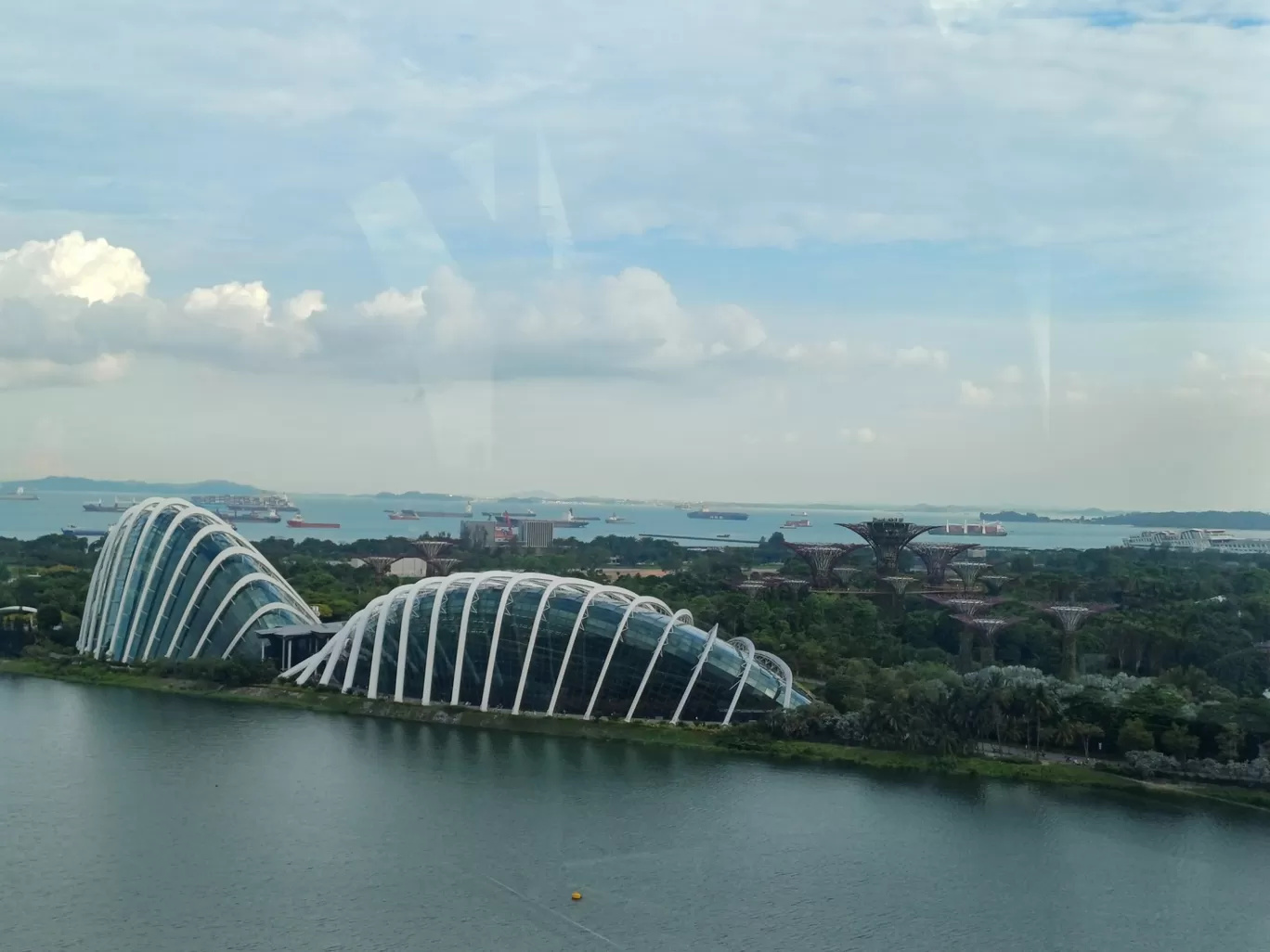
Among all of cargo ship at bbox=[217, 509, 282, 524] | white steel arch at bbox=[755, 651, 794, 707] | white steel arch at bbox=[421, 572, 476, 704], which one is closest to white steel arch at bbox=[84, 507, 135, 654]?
white steel arch at bbox=[421, 572, 476, 704]

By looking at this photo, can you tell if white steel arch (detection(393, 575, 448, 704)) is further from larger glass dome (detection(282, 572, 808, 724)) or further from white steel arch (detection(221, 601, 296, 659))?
white steel arch (detection(221, 601, 296, 659))

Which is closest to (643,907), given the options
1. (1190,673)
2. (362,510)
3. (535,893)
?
(535,893)

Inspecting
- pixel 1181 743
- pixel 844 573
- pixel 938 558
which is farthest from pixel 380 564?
pixel 1181 743

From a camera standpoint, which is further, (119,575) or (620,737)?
(119,575)

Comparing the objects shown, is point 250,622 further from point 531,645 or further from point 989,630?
point 989,630

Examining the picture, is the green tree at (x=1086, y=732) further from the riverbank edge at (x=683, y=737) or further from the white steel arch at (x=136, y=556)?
the white steel arch at (x=136, y=556)

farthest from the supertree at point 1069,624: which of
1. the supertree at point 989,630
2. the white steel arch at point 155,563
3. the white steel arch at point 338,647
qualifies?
the white steel arch at point 155,563

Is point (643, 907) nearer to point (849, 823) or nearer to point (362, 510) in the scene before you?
point (849, 823)
